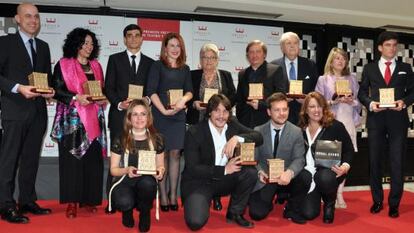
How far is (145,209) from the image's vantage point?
10.1 ft

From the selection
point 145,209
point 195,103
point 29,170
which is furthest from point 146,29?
point 145,209

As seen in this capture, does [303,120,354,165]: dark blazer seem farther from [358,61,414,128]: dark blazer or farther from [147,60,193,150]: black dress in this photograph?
[147,60,193,150]: black dress

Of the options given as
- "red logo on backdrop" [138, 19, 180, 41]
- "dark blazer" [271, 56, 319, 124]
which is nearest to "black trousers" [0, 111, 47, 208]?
"dark blazer" [271, 56, 319, 124]

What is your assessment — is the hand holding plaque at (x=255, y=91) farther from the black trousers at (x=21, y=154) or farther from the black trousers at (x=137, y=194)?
the black trousers at (x=21, y=154)

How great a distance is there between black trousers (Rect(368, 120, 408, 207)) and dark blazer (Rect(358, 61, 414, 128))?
0.05m

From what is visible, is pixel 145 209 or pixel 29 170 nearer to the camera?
pixel 145 209

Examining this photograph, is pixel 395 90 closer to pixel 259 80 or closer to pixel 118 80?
pixel 259 80

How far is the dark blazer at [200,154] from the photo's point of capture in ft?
10.7

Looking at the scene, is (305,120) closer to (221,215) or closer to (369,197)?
(221,215)

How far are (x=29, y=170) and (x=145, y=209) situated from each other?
121cm

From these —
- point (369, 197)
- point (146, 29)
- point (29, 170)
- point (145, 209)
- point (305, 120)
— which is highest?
point (146, 29)

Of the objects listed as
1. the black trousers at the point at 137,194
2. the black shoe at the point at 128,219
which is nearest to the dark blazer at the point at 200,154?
the black trousers at the point at 137,194

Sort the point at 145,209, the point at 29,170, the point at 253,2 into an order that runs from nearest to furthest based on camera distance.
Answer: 1. the point at 145,209
2. the point at 29,170
3. the point at 253,2

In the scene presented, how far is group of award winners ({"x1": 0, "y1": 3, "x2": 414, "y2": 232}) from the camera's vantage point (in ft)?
10.6
